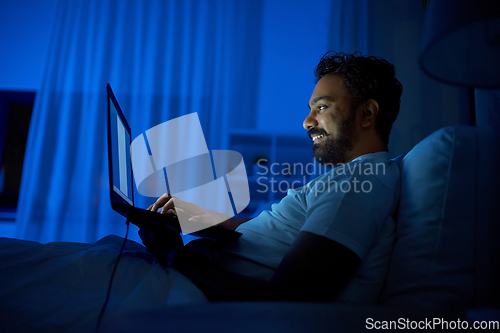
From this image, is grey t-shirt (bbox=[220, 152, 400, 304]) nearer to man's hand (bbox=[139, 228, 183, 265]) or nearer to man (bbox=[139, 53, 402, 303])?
man (bbox=[139, 53, 402, 303])

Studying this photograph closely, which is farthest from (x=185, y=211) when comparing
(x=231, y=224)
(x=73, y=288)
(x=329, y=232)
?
(x=329, y=232)

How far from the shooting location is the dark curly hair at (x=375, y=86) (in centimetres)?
128

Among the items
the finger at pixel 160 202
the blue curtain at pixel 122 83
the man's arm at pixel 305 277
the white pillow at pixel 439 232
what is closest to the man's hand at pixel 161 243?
the finger at pixel 160 202

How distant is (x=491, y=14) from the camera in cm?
55

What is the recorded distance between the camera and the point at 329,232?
662 mm

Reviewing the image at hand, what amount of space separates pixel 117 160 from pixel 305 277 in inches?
30.7

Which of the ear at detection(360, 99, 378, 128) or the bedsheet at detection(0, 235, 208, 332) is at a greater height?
the ear at detection(360, 99, 378, 128)

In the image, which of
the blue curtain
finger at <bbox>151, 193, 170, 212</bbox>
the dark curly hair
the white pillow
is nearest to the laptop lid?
finger at <bbox>151, 193, 170, 212</bbox>

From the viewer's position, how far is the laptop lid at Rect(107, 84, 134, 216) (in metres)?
0.94

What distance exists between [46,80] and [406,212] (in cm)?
279

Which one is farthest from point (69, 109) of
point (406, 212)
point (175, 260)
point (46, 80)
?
point (406, 212)

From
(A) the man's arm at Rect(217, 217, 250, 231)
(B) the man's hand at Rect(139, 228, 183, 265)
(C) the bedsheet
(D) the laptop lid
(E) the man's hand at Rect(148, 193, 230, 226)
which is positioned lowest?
(C) the bedsheet

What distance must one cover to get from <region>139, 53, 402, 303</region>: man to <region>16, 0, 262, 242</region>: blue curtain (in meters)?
1.35

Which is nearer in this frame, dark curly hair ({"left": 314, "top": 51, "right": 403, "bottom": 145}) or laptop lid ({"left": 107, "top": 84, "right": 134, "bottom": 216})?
laptop lid ({"left": 107, "top": 84, "right": 134, "bottom": 216})
